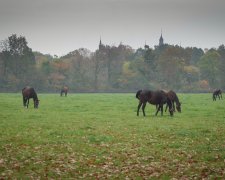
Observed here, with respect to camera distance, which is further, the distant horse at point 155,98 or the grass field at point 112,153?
the distant horse at point 155,98

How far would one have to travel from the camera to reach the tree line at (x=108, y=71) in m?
99.9

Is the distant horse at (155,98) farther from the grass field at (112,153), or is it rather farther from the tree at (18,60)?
Answer: the tree at (18,60)

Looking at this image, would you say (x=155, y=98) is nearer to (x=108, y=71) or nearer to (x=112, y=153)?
(x=112, y=153)

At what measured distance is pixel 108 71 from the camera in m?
114

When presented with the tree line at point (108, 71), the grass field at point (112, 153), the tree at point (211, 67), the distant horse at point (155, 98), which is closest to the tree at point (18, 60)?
the tree line at point (108, 71)

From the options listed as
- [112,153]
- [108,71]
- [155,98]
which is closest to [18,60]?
[108,71]

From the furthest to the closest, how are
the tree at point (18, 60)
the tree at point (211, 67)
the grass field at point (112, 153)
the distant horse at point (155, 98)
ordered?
the tree at point (211, 67) → the tree at point (18, 60) → the distant horse at point (155, 98) → the grass field at point (112, 153)

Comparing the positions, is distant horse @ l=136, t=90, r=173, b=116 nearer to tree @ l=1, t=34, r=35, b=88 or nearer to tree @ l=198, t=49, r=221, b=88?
tree @ l=1, t=34, r=35, b=88

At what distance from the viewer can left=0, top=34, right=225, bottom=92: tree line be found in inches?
3932

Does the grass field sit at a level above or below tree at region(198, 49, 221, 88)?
below

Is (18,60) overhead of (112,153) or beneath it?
overhead

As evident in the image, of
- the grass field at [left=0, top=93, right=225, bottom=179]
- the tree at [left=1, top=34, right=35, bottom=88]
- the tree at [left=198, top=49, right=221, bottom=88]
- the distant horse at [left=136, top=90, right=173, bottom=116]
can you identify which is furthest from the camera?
the tree at [left=198, top=49, right=221, bottom=88]

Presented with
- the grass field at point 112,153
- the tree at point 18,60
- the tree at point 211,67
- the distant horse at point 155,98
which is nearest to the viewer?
the grass field at point 112,153

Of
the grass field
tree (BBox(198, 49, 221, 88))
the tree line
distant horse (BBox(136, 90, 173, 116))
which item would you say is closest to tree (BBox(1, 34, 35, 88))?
the tree line
